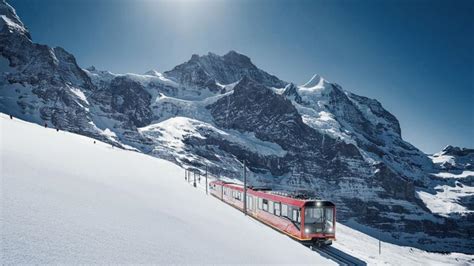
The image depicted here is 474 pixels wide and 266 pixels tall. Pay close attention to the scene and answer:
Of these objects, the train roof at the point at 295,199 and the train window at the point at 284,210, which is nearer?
the train roof at the point at 295,199

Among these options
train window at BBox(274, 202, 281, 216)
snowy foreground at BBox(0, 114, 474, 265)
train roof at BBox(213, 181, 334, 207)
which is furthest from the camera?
train window at BBox(274, 202, 281, 216)

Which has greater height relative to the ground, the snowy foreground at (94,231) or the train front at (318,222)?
the snowy foreground at (94,231)

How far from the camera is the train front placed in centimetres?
2127

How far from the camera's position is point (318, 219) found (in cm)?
2167

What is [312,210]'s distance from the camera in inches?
852

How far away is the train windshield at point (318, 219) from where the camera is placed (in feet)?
70.0

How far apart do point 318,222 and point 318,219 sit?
22 centimetres

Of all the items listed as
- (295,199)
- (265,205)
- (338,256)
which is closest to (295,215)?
(295,199)

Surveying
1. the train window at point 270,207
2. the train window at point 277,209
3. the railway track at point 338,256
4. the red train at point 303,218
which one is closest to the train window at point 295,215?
the red train at point 303,218

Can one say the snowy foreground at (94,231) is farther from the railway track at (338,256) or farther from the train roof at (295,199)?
the train roof at (295,199)

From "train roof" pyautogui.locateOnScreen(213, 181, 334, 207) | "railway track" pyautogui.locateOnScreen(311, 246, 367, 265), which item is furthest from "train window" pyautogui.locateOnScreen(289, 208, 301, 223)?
"railway track" pyautogui.locateOnScreen(311, 246, 367, 265)

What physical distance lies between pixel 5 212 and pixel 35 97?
209 m

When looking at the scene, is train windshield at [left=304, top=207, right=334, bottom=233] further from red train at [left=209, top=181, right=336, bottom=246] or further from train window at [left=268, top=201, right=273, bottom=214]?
train window at [left=268, top=201, right=273, bottom=214]

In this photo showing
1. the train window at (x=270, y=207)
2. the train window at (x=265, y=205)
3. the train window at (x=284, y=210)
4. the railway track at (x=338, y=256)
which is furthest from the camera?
the train window at (x=265, y=205)
